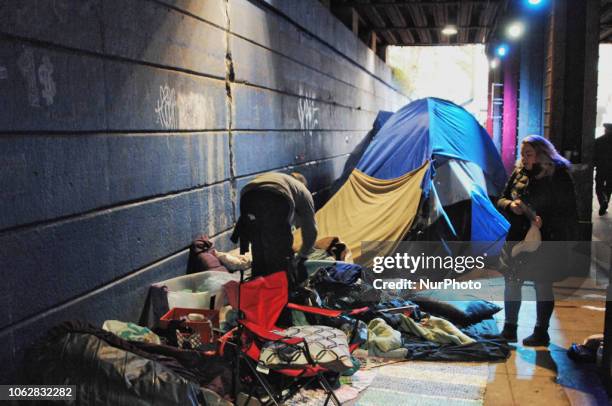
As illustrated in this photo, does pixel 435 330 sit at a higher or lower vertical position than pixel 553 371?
→ higher

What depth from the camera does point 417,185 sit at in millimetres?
6910

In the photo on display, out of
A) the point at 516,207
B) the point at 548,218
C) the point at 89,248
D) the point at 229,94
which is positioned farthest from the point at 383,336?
the point at 229,94

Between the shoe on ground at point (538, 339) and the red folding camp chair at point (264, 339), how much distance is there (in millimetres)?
1898

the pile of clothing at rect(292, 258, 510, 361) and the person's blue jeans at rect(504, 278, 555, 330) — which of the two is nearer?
the pile of clothing at rect(292, 258, 510, 361)

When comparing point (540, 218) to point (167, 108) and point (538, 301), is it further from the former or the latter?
point (167, 108)

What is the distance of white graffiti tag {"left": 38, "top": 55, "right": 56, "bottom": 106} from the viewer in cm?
312

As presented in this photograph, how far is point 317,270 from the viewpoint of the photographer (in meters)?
5.22

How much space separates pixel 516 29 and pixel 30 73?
10230mm

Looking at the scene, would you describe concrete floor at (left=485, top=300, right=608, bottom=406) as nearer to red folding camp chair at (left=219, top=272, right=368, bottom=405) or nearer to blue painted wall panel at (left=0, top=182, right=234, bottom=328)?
red folding camp chair at (left=219, top=272, right=368, bottom=405)

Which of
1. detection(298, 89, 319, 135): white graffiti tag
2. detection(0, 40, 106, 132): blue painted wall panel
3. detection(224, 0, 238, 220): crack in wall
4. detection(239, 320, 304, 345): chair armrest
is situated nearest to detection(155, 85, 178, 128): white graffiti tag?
detection(0, 40, 106, 132): blue painted wall panel

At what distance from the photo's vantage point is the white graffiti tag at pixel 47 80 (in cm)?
312

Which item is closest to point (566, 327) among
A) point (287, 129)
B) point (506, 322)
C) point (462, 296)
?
point (506, 322)

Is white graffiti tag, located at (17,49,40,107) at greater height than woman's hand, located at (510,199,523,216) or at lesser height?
greater

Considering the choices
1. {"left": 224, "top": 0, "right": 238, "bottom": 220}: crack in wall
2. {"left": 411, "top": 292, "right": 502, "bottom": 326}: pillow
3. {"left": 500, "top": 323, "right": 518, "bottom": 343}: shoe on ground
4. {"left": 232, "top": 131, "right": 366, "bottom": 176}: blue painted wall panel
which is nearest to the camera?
{"left": 500, "top": 323, "right": 518, "bottom": 343}: shoe on ground
